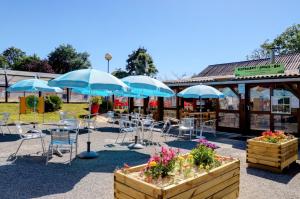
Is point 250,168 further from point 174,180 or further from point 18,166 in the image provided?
point 18,166

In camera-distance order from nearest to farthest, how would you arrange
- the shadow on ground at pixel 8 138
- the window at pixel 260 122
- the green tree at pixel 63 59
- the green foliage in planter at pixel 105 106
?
the shadow on ground at pixel 8 138 < the window at pixel 260 122 < the green foliage in planter at pixel 105 106 < the green tree at pixel 63 59

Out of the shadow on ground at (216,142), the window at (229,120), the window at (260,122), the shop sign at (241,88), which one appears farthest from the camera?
the window at (229,120)

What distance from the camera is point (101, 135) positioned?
11.1 meters

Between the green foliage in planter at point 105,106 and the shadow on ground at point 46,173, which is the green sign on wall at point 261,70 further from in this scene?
the green foliage in planter at point 105,106

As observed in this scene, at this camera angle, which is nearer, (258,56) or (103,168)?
(103,168)

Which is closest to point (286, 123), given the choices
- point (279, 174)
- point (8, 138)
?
point (279, 174)

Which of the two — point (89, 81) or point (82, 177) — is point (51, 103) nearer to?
point (89, 81)

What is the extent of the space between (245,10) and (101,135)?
39.2 feet

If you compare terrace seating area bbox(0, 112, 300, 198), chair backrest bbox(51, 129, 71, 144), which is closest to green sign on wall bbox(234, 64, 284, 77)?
terrace seating area bbox(0, 112, 300, 198)

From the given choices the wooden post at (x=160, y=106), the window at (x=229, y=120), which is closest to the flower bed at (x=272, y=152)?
the window at (x=229, y=120)

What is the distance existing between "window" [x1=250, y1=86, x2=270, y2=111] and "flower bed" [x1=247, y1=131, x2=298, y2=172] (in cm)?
489

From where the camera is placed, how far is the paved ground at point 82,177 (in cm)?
456

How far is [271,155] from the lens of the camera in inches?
241

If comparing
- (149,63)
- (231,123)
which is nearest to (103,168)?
(231,123)
